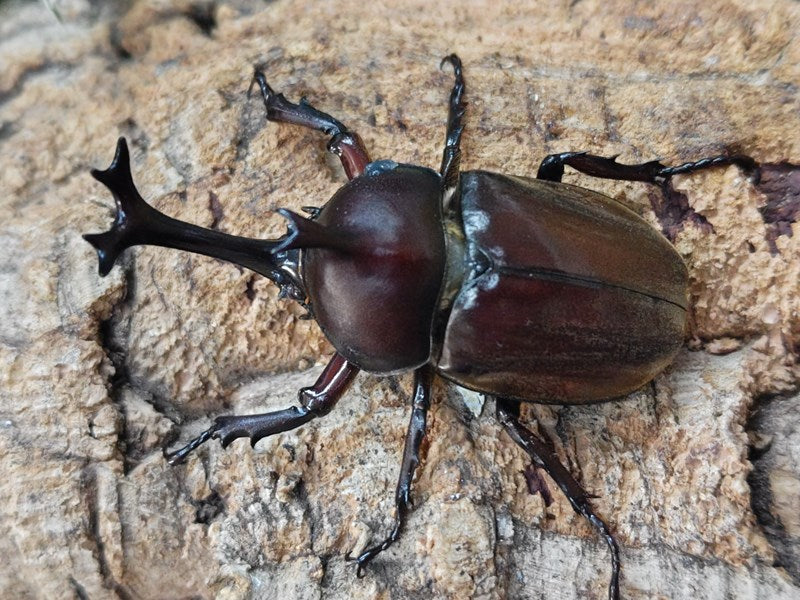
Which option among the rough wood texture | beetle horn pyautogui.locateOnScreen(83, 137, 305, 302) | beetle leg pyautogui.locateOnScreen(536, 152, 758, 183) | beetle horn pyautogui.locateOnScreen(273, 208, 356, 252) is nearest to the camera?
beetle horn pyautogui.locateOnScreen(83, 137, 305, 302)

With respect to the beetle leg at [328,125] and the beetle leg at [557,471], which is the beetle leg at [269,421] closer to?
the beetle leg at [557,471]

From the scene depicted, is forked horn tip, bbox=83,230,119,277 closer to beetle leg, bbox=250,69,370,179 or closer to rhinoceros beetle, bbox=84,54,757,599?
Answer: rhinoceros beetle, bbox=84,54,757,599

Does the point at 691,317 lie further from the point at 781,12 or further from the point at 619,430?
the point at 781,12

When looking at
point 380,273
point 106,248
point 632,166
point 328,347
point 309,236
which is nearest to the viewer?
point 106,248

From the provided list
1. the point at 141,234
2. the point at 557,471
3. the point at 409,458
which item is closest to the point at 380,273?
the point at 409,458

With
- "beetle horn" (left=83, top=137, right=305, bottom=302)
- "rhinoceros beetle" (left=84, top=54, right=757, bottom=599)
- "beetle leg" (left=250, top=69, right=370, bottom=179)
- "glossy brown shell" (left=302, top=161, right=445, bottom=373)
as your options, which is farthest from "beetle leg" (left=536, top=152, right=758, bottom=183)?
"beetle horn" (left=83, top=137, right=305, bottom=302)

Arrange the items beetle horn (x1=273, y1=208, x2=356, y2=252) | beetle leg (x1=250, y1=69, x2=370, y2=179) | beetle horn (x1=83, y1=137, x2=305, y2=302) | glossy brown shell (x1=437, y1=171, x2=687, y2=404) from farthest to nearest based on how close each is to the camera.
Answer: beetle leg (x1=250, y1=69, x2=370, y2=179) → glossy brown shell (x1=437, y1=171, x2=687, y2=404) → beetle horn (x1=273, y1=208, x2=356, y2=252) → beetle horn (x1=83, y1=137, x2=305, y2=302)

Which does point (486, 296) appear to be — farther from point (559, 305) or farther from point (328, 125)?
point (328, 125)
